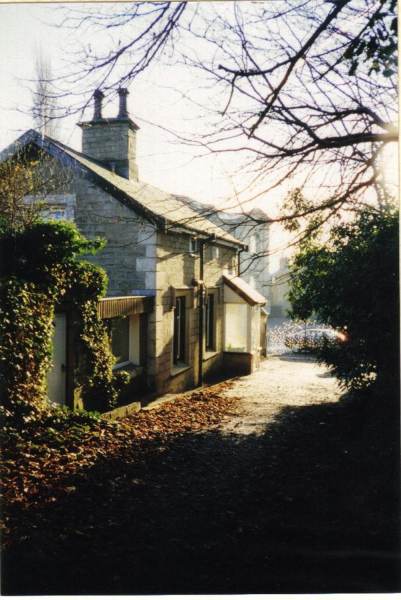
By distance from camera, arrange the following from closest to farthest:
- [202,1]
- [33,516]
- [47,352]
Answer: [33,516]
[202,1]
[47,352]

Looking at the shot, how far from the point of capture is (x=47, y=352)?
242 inches

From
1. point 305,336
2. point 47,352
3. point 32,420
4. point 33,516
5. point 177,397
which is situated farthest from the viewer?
point 305,336

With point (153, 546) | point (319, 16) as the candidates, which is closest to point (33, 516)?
point (153, 546)

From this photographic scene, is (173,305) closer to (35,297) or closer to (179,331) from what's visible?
(179,331)

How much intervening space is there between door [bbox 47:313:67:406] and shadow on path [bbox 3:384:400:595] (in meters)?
2.28

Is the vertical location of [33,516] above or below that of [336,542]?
above

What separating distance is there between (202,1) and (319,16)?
1.19m

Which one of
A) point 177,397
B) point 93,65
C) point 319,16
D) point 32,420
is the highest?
point 319,16

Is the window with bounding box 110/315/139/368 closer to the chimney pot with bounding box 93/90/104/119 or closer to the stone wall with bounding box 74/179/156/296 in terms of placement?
the stone wall with bounding box 74/179/156/296

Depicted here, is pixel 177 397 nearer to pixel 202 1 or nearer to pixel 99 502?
pixel 99 502

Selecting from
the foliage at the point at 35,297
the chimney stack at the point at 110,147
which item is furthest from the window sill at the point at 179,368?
the chimney stack at the point at 110,147

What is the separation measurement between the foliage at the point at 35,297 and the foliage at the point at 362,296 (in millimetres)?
3768

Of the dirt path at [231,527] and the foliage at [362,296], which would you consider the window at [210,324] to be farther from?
the dirt path at [231,527]

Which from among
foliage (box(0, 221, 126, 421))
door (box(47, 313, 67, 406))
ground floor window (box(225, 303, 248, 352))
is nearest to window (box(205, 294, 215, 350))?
ground floor window (box(225, 303, 248, 352))
